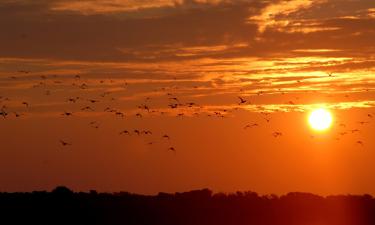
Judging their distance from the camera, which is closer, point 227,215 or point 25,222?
point 25,222

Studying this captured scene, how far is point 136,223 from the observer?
140 m

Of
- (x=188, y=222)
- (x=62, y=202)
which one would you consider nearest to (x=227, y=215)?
(x=188, y=222)

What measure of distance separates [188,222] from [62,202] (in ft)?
36.3

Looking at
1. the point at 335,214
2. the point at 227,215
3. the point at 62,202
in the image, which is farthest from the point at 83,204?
the point at 335,214

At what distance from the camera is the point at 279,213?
146500 millimetres

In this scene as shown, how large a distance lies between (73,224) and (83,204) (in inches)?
285

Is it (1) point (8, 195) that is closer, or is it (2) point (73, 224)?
(2) point (73, 224)

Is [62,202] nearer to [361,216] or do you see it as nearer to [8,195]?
[8,195]

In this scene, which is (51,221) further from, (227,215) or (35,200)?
(227,215)

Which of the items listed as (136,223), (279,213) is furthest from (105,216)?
(279,213)

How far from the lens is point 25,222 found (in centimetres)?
13488

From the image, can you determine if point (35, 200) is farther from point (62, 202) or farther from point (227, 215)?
point (227, 215)

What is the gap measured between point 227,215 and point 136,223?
889 centimetres

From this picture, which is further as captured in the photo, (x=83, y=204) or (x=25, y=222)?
(x=83, y=204)
